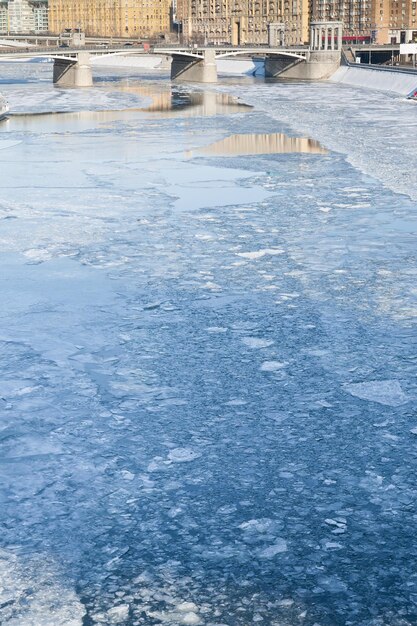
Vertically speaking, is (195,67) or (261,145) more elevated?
(195,67)

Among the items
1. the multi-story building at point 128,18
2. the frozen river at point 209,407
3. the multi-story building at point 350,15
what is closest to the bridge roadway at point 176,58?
the multi-story building at point 350,15

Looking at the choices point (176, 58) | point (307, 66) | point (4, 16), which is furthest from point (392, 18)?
point (4, 16)

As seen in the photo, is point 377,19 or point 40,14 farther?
point 40,14

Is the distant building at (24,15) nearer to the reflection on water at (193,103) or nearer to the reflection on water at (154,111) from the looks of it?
the reflection on water at (193,103)

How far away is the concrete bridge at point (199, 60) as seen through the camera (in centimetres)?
6103

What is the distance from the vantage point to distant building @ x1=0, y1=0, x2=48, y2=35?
171 metres

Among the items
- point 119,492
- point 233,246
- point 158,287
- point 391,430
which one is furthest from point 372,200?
point 119,492

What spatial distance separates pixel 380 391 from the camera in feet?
24.1

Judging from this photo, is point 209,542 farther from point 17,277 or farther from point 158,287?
point 17,277

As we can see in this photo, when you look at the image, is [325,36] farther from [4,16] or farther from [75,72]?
[4,16]

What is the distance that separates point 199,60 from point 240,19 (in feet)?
159

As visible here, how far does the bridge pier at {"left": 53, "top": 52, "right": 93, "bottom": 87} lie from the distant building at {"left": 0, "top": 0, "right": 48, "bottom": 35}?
371ft

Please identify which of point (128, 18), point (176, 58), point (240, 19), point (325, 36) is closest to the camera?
point (176, 58)

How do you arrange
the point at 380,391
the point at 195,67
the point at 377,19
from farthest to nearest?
the point at 377,19, the point at 195,67, the point at 380,391
